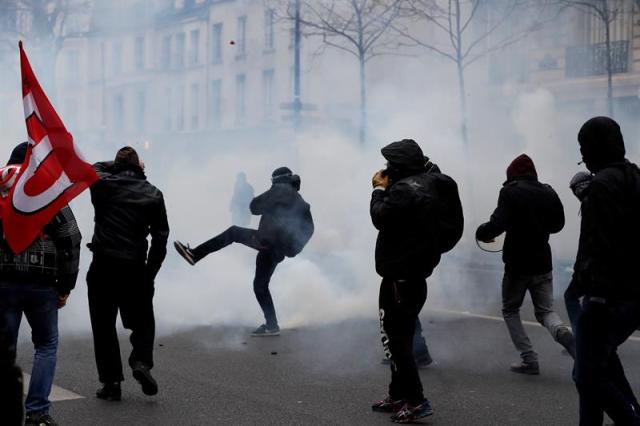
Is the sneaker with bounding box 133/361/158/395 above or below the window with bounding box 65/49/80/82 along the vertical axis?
below

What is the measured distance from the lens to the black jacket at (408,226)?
5.39 metres

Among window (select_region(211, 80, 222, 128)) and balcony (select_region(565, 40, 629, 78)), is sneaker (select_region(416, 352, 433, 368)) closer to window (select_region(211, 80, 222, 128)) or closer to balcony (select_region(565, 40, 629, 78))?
balcony (select_region(565, 40, 629, 78))

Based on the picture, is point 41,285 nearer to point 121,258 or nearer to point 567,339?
point 121,258

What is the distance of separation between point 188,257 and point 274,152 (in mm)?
12755

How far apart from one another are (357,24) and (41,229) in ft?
43.2

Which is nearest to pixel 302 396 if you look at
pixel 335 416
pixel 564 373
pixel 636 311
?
pixel 335 416

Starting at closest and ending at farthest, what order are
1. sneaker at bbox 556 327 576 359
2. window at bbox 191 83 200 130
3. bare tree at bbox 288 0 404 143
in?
sneaker at bbox 556 327 576 359 → bare tree at bbox 288 0 404 143 → window at bbox 191 83 200 130

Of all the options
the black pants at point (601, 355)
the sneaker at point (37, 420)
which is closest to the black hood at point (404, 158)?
the black pants at point (601, 355)

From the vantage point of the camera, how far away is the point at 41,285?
16.0ft

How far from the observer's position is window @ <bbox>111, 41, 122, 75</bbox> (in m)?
15.8

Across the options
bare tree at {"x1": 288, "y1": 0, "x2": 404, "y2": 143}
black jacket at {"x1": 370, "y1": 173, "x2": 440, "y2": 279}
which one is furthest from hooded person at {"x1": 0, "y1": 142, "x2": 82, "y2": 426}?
bare tree at {"x1": 288, "y1": 0, "x2": 404, "y2": 143}

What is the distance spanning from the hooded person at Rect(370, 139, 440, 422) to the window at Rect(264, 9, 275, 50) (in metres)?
11.9

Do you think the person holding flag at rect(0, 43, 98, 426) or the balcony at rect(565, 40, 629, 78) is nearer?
the person holding flag at rect(0, 43, 98, 426)

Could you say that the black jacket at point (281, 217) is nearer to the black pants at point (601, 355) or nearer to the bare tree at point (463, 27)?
the black pants at point (601, 355)
